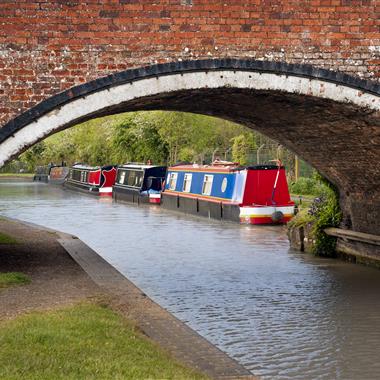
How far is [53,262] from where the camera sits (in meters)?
11.6

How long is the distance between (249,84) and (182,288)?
362cm

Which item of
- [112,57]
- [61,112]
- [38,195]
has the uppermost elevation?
[112,57]

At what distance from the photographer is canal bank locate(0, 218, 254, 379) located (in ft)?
21.6

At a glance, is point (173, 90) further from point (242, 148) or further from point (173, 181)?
point (242, 148)

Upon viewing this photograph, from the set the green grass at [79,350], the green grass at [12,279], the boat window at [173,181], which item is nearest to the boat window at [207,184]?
the boat window at [173,181]

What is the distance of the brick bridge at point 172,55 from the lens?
8.48 m

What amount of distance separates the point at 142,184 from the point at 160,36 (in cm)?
1930

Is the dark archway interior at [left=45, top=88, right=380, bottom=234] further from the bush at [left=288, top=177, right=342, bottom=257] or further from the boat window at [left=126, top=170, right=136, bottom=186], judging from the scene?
the boat window at [left=126, top=170, right=136, bottom=186]

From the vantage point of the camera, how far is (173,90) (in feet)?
28.4

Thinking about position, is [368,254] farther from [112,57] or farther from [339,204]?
[112,57]

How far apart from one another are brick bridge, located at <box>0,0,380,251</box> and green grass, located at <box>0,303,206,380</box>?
85.7 inches

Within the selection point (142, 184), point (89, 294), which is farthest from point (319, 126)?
point (142, 184)

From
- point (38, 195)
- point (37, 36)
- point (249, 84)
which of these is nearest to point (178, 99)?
point (249, 84)

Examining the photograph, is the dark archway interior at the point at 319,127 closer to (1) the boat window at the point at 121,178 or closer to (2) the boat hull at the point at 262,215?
(2) the boat hull at the point at 262,215
